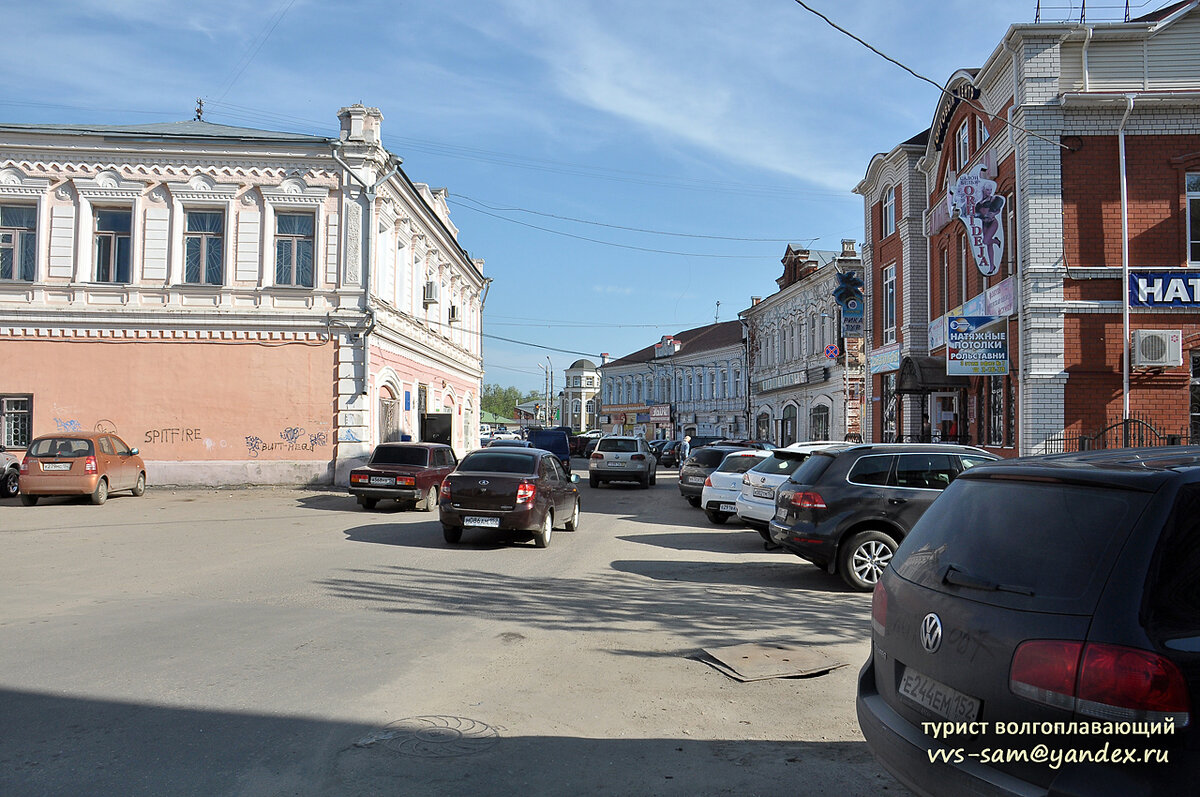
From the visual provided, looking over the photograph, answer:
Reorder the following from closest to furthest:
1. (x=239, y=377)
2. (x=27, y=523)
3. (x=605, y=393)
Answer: (x=27, y=523) < (x=239, y=377) < (x=605, y=393)

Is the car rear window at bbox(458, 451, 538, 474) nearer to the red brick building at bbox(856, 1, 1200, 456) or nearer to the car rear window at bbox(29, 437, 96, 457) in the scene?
the car rear window at bbox(29, 437, 96, 457)

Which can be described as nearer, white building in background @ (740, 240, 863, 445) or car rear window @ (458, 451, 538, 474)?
car rear window @ (458, 451, 538, 474)

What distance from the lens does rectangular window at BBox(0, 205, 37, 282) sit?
23984 millimetres

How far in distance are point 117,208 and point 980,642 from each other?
26602 mm

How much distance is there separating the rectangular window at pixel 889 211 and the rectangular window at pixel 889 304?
1.28 meters

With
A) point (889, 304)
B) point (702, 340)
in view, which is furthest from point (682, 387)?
point (889, 304)

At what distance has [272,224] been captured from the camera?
2423 cm

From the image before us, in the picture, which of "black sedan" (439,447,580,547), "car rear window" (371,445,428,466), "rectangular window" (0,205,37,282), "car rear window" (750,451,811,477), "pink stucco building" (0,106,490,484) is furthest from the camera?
"rectangular window" (0,205,37,282)

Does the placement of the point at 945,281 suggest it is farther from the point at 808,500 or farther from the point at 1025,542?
the point at 1025,542

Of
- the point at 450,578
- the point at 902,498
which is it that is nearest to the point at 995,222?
the point at 902,498

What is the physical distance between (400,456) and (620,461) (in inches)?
434

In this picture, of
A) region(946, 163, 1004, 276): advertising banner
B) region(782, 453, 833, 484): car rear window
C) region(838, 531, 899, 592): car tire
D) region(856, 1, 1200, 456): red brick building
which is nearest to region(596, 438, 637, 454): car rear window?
region(856, 1, 1200, 456): red brick building

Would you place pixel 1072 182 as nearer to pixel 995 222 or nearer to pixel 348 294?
pixel 995 222

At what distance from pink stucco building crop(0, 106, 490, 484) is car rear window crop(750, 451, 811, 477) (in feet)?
45.3
